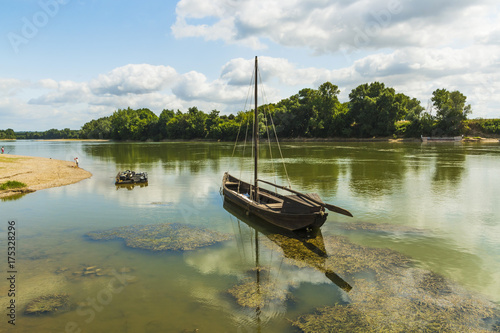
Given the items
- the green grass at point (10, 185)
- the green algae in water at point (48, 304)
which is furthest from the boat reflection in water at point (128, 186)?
the green algae in water at point (48, 304)

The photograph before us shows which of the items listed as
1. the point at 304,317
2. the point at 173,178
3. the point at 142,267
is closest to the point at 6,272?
the point at 142,267

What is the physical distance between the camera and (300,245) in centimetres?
1545

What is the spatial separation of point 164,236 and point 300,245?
7325 millimetres

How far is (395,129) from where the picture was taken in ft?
386

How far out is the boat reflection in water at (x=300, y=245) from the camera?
41.5 ft

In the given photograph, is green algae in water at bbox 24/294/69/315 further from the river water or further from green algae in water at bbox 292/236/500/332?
green algae in water at bbox 292/236/500/332

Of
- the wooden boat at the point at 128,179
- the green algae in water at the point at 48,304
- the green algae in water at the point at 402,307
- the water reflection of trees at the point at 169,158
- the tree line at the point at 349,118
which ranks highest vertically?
the tree line at the point at 349,118

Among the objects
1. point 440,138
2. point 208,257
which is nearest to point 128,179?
point 208,257

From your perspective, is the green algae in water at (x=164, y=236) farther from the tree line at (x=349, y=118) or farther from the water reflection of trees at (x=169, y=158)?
the tree line at (x=349, y=118)

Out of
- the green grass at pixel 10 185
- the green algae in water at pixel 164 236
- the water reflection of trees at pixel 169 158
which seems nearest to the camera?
the green algae in water at pixel 164 236

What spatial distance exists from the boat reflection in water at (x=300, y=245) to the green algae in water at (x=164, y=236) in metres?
2.58

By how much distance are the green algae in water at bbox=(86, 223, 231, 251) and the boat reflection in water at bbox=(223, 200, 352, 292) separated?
8.47 feet

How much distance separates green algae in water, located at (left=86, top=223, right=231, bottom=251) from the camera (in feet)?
50.6

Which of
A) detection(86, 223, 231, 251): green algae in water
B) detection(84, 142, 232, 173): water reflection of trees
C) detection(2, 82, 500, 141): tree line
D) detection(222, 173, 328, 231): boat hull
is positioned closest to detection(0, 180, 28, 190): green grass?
detection(86, 223, 231, 251): green algae in water
